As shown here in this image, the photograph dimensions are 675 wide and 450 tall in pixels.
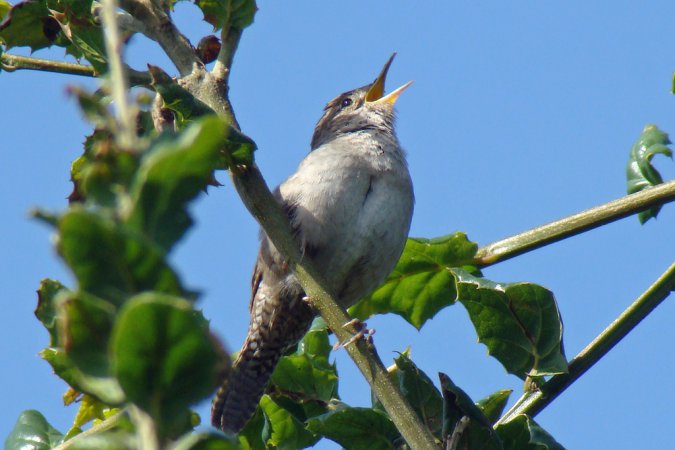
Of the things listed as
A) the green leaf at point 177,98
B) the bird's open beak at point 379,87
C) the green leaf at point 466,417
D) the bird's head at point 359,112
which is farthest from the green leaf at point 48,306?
the bird's open beak at point 379,87

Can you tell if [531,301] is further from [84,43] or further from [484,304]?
[84,43]

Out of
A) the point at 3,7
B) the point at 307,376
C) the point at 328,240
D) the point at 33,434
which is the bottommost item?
the point at 307,376

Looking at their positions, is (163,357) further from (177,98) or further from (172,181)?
(177,98)

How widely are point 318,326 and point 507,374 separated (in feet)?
3.41

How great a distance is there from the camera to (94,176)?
24.4 inches

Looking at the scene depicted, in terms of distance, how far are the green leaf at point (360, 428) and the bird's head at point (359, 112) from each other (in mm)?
2677

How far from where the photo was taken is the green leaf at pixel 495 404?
277 centimetres

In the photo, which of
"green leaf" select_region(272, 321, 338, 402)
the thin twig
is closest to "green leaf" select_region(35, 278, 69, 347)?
"green leaf" select_region(272, 321, 338, 402)

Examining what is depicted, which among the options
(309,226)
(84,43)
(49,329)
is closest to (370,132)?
(309,226)

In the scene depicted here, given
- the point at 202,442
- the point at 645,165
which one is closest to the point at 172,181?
the point at 202,442

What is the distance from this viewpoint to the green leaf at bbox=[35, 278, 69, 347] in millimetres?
2168

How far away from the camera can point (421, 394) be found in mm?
2486

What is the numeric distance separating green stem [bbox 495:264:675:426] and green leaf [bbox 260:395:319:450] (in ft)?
2.09

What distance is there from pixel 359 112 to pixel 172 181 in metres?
4.87
